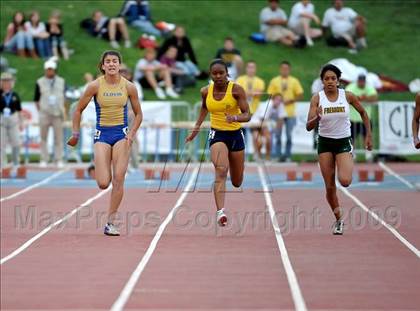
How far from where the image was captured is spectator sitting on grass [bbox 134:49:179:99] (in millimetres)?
31683

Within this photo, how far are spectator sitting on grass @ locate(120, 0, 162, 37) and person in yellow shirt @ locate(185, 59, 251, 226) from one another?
1892 centimetres

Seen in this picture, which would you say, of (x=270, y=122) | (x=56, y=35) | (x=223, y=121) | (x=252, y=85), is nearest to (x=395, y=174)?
(x=270, y=122)

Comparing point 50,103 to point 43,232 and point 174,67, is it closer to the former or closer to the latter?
point 174,67

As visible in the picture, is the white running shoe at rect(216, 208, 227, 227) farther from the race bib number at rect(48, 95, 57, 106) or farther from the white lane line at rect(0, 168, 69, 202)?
the race bib number at rect(48, 95, 57, 106)

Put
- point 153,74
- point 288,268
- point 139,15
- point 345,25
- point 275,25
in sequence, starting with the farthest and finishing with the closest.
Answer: point 345,25 → point 275,25 → point 139,15 → point 153,74 → point 288,268

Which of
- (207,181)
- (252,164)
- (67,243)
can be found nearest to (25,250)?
(67,243)

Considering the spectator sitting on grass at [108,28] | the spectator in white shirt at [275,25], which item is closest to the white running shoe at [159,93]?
the spectator sitting on grass at [108,28]

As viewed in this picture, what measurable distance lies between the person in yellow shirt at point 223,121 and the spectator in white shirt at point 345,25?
1931cm

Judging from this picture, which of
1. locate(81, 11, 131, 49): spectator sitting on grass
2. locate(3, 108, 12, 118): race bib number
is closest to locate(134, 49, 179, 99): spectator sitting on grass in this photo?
locate(81, 11, 131, 49): spectator sitting on grass

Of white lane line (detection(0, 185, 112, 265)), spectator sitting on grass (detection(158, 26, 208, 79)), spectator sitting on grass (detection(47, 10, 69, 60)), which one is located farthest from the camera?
spectator sitting on grass (detection(47, 10, 69, 60))

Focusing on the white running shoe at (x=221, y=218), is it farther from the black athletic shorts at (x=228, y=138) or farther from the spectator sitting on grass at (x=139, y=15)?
the spectator sitting on grass at (x=139, y=15)

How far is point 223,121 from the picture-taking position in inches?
640

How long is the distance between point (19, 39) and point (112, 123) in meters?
17.9

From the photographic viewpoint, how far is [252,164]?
29.1 m
